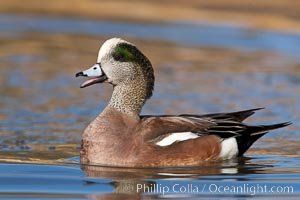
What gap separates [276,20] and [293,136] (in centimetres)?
934

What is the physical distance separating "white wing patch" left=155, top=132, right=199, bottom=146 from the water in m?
0.27

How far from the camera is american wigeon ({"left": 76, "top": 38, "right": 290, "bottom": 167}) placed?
31.0 ft

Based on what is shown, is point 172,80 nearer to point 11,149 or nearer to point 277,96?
point 277,96

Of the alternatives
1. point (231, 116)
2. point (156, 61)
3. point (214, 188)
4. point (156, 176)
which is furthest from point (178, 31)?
point (214, 188)

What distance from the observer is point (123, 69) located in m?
9.83

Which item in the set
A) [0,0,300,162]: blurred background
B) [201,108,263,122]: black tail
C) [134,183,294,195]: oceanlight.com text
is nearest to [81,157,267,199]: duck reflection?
[134,183,294,195]: oceanlight.com text

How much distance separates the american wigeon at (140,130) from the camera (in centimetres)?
944

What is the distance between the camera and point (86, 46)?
18.3 m

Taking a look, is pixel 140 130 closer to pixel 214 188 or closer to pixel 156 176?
pixel 156 176

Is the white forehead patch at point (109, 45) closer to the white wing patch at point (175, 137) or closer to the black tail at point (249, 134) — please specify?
the white wing patch at point (175, 137)

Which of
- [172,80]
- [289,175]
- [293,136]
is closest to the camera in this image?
[289,175]

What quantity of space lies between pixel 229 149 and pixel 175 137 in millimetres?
656

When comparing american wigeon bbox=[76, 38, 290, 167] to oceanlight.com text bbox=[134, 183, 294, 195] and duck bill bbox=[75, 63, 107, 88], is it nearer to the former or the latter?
duck bill bbox=[75, 63, 107, 88]

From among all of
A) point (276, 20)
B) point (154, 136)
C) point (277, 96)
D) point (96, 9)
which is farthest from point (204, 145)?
point (96, 9)
